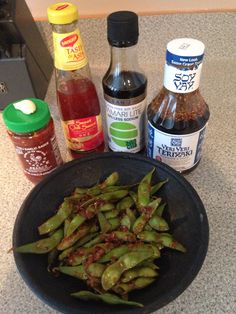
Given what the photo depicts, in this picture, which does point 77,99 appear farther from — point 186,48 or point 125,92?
point 186,48

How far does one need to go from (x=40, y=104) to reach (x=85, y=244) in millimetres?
250

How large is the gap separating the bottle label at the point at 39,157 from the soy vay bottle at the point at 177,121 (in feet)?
0.60

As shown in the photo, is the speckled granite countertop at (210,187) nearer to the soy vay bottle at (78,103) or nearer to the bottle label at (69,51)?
the soy vay bottle at (78,103)

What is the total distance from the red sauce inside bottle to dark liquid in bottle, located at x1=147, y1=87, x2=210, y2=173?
19cm

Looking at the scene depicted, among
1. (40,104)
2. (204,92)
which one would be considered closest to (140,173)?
(40,104)

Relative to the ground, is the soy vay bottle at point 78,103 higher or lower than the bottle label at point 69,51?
lower

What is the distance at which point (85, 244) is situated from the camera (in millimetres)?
506

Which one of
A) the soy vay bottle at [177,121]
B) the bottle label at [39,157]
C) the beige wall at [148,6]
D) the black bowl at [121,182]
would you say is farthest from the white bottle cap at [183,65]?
the beige wall at [148,6]

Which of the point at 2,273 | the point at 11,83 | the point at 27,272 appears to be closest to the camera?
the point at 27,272

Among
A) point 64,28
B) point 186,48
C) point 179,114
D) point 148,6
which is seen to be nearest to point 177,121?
point 179,114

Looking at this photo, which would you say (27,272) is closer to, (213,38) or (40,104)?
(40,104)

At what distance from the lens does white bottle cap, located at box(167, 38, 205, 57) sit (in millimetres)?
474

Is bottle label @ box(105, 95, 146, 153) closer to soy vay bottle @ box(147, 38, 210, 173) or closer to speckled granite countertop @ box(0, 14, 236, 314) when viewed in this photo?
soy vay bottle @ box(147, 38, 210, 173)

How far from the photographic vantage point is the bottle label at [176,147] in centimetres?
56
